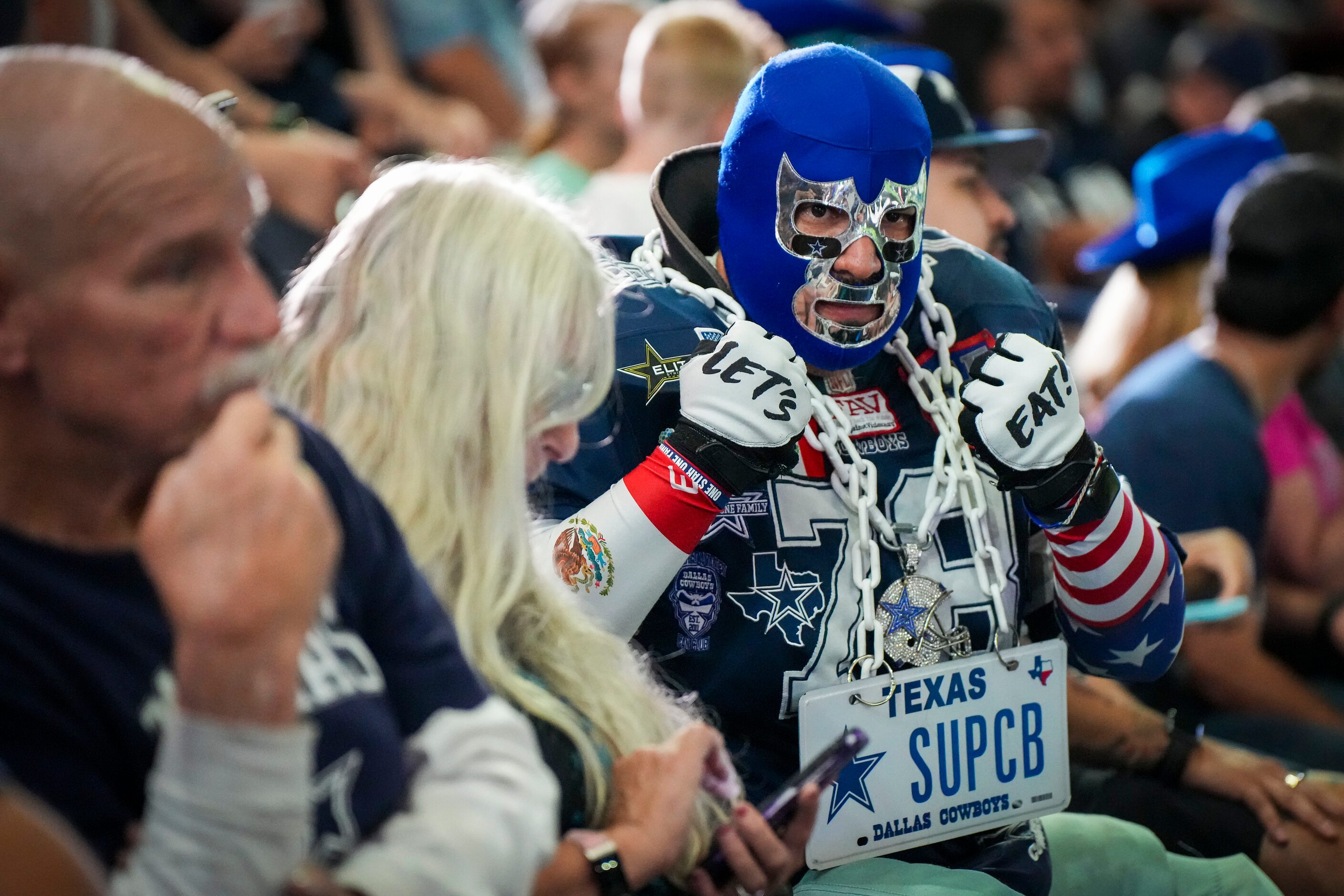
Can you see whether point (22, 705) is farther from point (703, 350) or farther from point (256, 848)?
point (703, 350)

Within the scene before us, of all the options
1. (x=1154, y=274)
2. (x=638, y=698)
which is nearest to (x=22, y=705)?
(x=638, y=698)

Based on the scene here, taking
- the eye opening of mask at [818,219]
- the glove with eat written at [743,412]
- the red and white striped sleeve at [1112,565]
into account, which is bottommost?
the red and white striped sleeve at [1112,565]

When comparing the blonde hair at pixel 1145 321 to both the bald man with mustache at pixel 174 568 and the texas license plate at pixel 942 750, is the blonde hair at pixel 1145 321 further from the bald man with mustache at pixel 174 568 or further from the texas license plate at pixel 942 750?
the bald man with mustache at pixel 174 568

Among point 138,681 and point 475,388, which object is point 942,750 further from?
point 138,681

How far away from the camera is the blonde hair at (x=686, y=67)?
154 inches

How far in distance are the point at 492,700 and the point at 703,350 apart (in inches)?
37.0

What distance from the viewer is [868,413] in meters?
2.31

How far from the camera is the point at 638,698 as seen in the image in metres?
1.74

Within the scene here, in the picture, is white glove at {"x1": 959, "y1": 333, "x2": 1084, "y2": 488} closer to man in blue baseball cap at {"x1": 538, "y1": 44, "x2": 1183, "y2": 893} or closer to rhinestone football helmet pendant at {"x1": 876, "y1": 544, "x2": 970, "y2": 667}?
man in blue baseball cap at {"x1": 538, "y1": 44, "x2": 1183, "y2": 893}

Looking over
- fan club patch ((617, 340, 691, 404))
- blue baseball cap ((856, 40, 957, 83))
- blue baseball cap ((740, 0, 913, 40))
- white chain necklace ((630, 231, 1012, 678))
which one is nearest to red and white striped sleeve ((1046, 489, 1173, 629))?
white chain necklace ((630, 231, 1012, 678))

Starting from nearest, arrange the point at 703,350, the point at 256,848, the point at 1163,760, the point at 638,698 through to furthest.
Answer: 1. the point at 256,848
2. the point at 638,698
3. the point at 703,350
4. the point at 1163,760

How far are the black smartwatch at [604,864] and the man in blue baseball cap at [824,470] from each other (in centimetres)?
52

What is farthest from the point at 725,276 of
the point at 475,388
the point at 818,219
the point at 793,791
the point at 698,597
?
the point at 793,791

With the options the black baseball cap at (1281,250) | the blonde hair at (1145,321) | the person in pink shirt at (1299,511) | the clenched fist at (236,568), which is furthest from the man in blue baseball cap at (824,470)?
the blonde hair at (1145,321)
